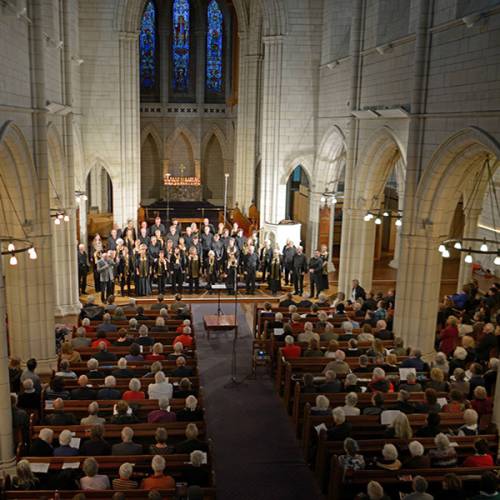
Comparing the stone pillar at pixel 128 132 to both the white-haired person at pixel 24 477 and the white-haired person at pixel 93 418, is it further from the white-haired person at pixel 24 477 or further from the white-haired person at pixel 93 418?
the white-haired person at pixel 24 477

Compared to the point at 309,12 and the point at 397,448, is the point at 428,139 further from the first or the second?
the point at 309,12

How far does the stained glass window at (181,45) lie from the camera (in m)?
31.0

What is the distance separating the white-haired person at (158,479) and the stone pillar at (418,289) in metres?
7.61

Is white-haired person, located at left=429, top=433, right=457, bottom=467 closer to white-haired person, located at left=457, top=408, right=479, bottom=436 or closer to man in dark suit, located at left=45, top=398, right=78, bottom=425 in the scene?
white-haired person, located at left=457, top=408, right=479, bottom=436

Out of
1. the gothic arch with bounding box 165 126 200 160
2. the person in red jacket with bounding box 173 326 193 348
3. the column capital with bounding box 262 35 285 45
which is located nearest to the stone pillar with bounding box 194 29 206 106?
the gothic arch with bounding box 165 126 200 160

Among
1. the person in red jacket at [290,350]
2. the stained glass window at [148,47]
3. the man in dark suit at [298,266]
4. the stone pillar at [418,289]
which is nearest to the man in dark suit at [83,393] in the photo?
the person in red jacket at [290,350]

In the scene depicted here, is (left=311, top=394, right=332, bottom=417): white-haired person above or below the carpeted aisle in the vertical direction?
above

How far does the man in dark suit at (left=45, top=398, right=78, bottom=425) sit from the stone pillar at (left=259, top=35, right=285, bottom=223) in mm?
14352

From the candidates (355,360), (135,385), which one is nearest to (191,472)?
(135,385)

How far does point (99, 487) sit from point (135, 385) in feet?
7.26

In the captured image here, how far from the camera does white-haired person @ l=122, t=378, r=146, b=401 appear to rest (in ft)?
28.3

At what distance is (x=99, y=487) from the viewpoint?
21.4 ft

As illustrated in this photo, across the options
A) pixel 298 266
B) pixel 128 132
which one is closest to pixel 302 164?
pixel 298 266

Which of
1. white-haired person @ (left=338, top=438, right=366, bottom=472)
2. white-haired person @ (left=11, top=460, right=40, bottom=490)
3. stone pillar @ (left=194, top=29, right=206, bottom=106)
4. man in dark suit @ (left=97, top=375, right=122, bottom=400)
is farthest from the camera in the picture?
stone pillar @ (left=194, top=29, right=206, bottom=106)
